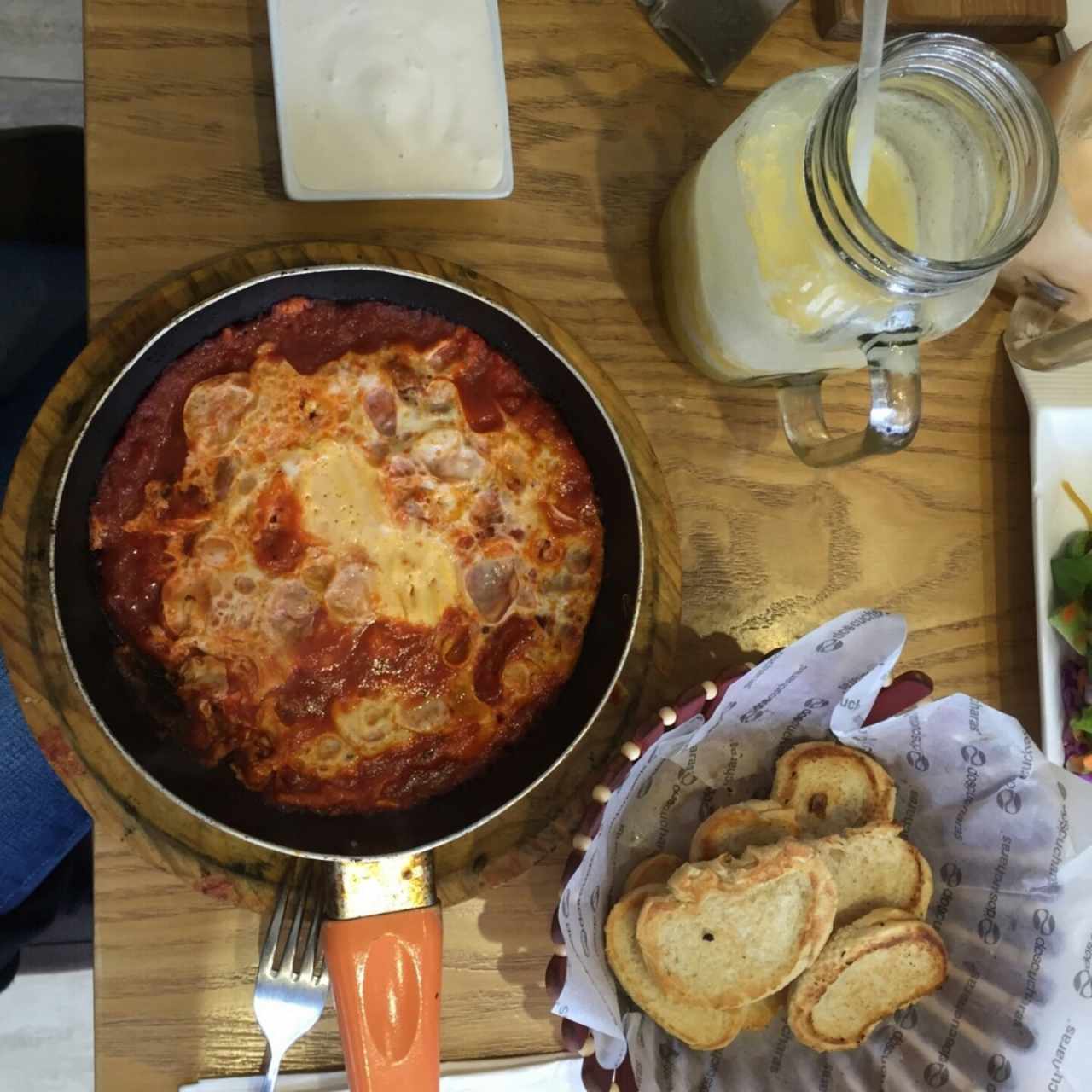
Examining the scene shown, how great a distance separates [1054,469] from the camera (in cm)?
124

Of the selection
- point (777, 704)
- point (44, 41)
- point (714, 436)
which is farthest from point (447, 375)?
point (44, 41)

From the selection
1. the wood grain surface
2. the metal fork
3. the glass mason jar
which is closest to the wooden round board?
the metal fork

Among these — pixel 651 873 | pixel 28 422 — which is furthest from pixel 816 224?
pixel 28 422

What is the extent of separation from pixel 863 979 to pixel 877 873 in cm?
12

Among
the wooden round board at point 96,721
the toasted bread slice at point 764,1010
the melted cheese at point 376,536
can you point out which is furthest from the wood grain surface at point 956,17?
the toasted bread slice at point 764,1010

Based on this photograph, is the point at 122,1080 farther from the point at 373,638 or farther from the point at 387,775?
the point at 373,638

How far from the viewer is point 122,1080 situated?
1057 millimetres

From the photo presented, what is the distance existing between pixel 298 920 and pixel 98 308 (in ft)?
2.29

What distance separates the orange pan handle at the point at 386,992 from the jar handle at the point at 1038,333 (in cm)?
97

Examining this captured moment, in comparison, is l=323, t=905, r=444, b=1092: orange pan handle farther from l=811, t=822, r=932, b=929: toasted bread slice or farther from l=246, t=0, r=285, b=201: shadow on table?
l=246, t=0, r=285, b=201: shadow on table

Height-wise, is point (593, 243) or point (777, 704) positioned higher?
point (593, 243)

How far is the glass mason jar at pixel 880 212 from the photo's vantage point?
86 cm

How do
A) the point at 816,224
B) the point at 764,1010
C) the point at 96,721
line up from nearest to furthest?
the point at 816,224 < the point at 96,721 < the point at 764,1010

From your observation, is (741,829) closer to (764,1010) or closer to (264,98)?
(764,1010)
